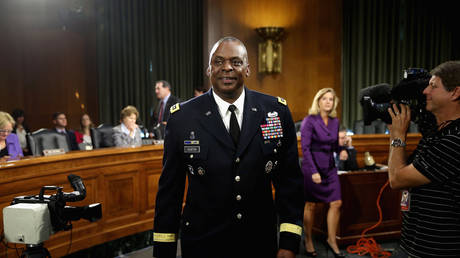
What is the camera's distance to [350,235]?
3662 millimetres

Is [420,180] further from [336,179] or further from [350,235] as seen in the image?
[350,235]

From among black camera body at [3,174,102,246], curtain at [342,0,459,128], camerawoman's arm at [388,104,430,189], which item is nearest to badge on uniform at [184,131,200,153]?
black camera body at [3,174,102,246]

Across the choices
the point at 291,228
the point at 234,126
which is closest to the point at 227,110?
the point at 234,126

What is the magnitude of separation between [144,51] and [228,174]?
6.21 metres

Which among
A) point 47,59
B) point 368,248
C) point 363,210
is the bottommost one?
point 368,248

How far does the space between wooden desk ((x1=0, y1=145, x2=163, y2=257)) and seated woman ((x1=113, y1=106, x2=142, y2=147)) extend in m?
0.57

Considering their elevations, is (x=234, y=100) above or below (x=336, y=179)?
above

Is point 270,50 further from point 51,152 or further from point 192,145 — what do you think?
point 192,145

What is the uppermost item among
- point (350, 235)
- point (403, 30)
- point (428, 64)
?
point (403, 30)

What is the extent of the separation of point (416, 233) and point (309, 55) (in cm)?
615

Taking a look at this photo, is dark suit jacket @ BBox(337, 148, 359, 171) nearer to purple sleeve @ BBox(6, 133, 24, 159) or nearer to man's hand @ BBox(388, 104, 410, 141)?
man's hand @ BBox(388, 104, 410, 141)

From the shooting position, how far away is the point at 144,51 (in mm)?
7258

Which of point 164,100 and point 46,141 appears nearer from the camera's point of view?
point 46,141

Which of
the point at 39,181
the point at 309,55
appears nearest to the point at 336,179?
the point at 39,181
